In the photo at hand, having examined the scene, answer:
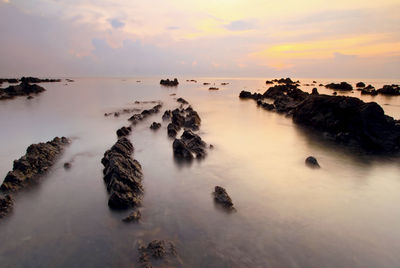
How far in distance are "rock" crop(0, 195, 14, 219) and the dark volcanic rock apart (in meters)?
18.0

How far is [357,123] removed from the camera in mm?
16156

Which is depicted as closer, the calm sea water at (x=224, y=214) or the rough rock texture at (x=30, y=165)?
the calm sea water at (x=224, y=214)

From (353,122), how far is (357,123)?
0.40 metres

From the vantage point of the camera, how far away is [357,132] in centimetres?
1573

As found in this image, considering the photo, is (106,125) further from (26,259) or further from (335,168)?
(335,168)

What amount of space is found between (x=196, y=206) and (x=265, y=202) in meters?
2.45

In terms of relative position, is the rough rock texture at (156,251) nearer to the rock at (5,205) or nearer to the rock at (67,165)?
the rock at (5,205)

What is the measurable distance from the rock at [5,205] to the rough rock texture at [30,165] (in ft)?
3.13

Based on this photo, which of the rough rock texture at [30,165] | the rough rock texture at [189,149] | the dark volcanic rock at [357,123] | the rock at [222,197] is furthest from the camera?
the dark volcanic rock at [357,123]

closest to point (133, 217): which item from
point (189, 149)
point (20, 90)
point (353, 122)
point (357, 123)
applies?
point (189, 149)

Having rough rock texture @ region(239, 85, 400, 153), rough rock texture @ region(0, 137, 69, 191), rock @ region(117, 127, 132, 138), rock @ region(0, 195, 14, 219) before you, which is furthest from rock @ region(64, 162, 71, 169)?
rough rock texture @ region(239, 85, 400, 153)

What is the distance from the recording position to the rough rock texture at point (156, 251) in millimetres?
5270

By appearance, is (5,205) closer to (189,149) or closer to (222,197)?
(222,197)

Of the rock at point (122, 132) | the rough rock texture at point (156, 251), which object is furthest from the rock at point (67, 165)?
the rough rock texture at point (156, 251)
